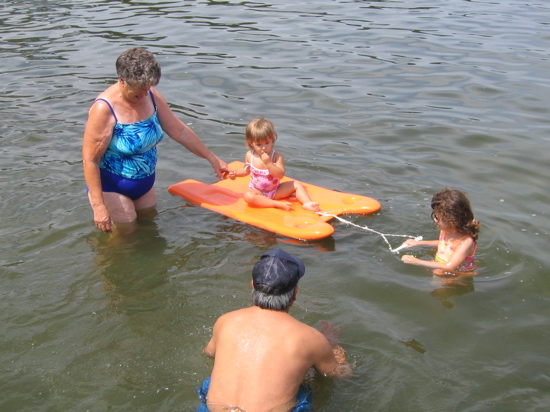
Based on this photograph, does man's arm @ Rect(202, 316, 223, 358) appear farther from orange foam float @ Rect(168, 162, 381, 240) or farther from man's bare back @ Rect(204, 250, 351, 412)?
orange foam float @ Rect(168, 162, 381, 240)

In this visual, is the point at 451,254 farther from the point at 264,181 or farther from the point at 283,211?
the point at 264,181

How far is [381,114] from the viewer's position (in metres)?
8.86

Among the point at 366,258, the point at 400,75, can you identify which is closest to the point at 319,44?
the point at 400,75

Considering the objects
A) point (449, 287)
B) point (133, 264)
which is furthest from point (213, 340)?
point (449, 287)

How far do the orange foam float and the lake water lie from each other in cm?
12

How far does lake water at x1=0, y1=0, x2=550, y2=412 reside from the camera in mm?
4066

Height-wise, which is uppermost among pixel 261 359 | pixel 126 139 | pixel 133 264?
pixel 126 139

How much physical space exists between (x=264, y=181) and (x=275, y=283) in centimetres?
332

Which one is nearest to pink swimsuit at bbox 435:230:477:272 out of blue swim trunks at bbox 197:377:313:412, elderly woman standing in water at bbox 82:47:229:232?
blue swim trunks at bbox 197:377:313:412

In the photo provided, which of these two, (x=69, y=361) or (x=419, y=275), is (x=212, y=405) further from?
(x=419, y=275)

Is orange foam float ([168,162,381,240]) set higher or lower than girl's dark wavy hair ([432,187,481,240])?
Result: lower

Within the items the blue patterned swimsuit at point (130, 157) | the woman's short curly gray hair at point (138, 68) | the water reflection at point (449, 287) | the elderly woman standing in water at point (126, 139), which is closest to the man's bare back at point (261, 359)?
the water reflection at point (449, 287)

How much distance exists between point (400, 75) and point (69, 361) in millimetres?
7808

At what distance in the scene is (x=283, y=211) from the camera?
636 cm
